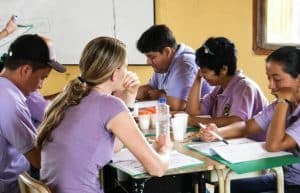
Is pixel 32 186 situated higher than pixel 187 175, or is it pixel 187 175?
pixel 32 186

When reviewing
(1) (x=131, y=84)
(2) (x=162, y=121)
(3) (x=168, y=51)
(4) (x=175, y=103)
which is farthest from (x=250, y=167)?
(3) (x=168, y=51)

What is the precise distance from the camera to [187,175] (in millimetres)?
1929

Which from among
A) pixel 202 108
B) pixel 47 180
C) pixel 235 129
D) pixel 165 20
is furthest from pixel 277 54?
pixel 165 20

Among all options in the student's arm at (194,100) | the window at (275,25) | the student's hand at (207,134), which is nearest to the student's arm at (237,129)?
the student's hand at (207,134)

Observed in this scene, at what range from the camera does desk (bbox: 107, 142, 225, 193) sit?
169cm

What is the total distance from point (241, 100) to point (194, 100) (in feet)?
1.57

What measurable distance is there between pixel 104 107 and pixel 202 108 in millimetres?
1351

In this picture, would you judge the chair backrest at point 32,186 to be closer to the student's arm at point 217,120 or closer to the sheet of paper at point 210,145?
the sheet of paper at point 210,145

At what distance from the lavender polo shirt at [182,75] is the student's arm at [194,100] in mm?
142

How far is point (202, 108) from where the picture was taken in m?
2.86

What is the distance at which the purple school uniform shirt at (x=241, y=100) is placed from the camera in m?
2.42

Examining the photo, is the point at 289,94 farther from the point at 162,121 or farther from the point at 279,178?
the point at 162,121

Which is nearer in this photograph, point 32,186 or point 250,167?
point 32,186

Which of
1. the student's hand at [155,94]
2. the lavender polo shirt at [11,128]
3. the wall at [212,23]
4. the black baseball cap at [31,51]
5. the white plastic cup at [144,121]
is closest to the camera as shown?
the lavender polo shirt at [11,128]
